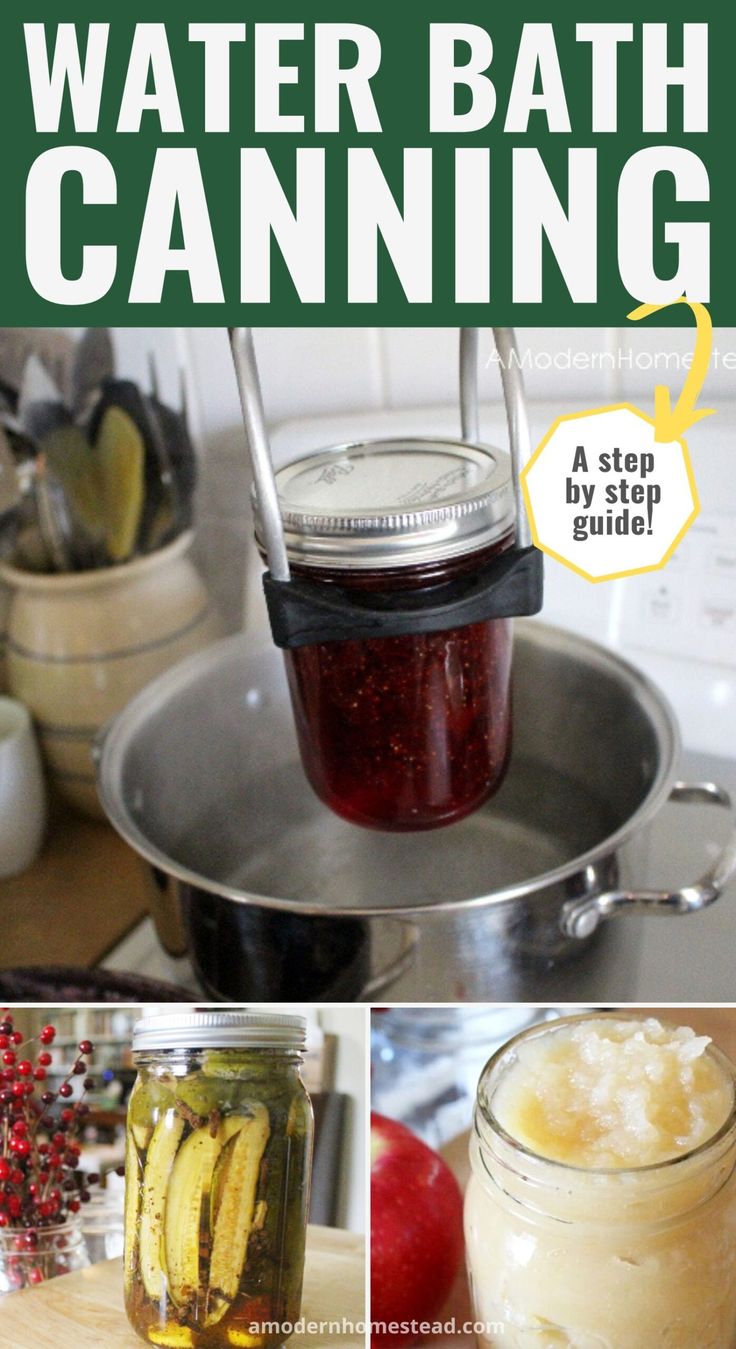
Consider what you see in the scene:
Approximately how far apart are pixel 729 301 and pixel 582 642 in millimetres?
137

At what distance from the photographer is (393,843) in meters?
0.48

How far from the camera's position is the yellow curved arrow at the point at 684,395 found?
0.33 meters

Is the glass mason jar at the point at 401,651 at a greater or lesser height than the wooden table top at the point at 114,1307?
greater

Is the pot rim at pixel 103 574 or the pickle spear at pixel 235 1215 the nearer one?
the pickle spear at pixel 235 1215

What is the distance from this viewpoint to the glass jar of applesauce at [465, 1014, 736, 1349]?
0.89ft

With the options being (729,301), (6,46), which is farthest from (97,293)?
(729,301)

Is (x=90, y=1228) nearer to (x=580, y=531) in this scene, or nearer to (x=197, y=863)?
(x=197, y=863)

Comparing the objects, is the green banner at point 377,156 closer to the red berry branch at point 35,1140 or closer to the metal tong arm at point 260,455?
the metal tong arm at point 260,455

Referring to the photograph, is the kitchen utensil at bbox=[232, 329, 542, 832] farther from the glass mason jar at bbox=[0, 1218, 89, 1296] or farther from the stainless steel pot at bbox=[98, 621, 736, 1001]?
the glass mason jar at bbox=[0, 1218, 89, 1296]

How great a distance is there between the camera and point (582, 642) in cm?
43

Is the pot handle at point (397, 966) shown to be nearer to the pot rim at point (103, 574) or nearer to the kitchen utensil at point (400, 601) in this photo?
the kitchen utensil at point (400, 601)

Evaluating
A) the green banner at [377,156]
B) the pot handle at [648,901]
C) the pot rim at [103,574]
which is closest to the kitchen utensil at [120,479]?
the pot rim at [103,574]

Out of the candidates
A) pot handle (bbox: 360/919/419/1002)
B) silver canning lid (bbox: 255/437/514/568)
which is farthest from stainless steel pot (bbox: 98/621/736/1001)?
silver canning lid (bbox: 255/437/514/568)

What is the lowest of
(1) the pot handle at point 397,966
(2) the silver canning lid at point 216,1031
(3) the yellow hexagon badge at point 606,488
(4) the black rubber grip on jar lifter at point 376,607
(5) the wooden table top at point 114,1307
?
(5) the wooden table top at point 114,1307
